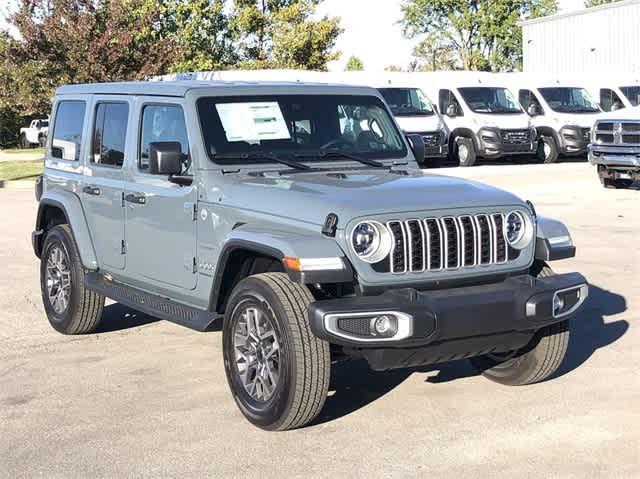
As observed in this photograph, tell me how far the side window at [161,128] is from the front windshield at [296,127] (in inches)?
6.6

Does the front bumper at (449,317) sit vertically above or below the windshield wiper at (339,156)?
below

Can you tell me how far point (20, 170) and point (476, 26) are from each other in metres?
50.4

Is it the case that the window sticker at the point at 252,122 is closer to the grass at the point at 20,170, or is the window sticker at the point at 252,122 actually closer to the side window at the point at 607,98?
the grass at the point at 20,170

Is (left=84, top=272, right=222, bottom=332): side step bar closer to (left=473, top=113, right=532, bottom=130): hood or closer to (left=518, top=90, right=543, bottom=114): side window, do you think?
(left=473, top=113, right=532, bottom=130): hood

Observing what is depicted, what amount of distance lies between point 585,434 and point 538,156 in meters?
23.7

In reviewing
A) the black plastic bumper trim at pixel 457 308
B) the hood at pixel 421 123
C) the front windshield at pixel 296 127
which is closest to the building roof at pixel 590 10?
the hood at pixel 421 123

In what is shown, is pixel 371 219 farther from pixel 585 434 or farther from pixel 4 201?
pixel 4 201

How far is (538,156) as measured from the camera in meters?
28.3

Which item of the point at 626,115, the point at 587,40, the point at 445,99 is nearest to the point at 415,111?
the point at 445,99

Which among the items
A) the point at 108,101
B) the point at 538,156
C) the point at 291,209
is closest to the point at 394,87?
the point at 538,156

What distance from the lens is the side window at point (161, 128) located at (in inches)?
257

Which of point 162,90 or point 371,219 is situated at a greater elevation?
point 162,90

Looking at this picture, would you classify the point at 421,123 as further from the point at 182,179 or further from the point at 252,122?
the point at 182,179

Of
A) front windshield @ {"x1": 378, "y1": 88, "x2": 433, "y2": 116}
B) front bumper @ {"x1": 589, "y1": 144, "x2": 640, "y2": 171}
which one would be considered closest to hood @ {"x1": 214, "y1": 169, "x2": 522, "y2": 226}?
front bumper @ {"x1": 589, "y1": 144, "x2": 640, "y2": 171}
